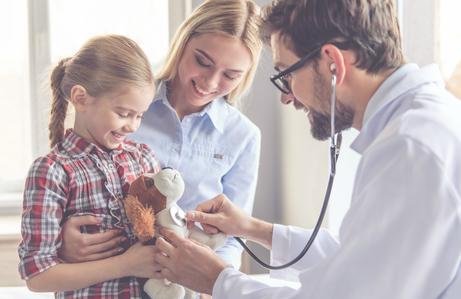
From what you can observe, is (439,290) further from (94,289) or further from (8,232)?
(8,232)

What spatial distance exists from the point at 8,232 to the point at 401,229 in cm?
222

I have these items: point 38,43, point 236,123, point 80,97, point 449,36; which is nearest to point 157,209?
point 80,97

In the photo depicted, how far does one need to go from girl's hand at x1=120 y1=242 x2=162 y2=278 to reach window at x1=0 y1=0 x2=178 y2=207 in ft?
6.30

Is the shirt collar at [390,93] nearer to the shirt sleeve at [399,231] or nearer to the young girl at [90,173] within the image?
the shirt sleeve at [399,231]

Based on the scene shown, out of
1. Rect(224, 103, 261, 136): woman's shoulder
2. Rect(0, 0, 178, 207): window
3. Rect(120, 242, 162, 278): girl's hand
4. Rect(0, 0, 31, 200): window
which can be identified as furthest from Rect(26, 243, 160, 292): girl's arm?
Rect(0, 0, 31, 200): window

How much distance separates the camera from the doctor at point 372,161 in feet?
3.67

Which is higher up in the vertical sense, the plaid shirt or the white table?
the plaid shirt

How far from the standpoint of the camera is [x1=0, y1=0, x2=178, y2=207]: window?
10.9 ft

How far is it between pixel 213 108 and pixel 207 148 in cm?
11

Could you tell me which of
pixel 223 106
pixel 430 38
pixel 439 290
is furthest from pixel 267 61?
pixel 439 290

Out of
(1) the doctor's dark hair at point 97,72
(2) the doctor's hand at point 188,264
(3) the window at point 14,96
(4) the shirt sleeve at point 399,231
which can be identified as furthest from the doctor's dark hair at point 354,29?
(3) the window at point 14,96

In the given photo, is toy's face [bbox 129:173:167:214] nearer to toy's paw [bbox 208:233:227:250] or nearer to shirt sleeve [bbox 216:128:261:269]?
toy's paw [bbox 208:233:227:250]

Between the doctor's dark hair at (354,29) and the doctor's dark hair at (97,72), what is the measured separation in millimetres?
374

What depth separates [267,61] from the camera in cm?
317
